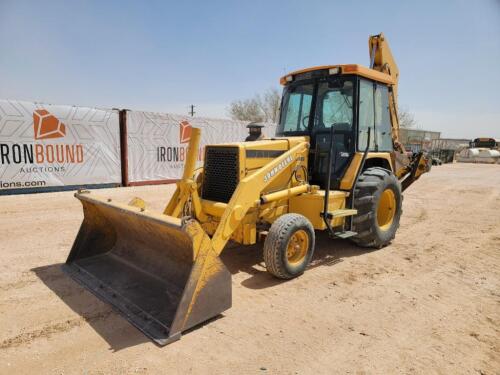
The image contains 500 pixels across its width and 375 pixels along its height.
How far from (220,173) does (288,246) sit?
1.30m

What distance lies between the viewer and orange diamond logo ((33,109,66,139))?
32.8 ft

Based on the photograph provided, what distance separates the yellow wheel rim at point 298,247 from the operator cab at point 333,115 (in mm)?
1221

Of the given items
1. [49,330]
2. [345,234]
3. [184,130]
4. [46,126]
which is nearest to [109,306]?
[49,330]

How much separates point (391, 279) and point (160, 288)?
2.88 metres

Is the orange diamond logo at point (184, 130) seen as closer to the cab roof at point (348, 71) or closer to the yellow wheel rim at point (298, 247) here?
the cab roof at point (348, 71)

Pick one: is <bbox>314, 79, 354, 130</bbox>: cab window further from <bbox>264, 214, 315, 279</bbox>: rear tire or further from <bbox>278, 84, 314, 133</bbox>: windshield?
<bbox>264, 214, 315, 279</bbox>: rear tire

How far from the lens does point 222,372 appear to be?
2670mm

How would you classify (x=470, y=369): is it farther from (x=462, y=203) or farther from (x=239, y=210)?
(x=462, y=203)

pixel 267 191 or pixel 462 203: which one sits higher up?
pixel 267 191

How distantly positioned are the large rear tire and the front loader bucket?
279 cm

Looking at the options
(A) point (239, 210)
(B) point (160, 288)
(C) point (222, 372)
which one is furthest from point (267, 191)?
(C) point (222, 372)

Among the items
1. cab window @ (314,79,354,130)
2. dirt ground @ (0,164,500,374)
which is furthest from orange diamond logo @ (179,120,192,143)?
cab window @ (314,79,354,130)

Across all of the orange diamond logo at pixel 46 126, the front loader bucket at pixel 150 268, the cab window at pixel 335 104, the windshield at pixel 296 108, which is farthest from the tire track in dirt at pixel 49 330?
the orange diamond logo at pixel 46 126

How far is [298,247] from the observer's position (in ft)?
14.9
